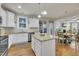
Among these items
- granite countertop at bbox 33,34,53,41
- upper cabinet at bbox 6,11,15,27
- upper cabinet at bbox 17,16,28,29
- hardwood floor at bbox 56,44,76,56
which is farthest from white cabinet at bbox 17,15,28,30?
hardwood floor at bbox 56,44,76,56

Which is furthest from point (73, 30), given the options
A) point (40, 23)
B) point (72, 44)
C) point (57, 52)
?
point (40, 23)

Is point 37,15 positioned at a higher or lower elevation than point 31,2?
lower

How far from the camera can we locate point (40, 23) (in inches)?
88.0

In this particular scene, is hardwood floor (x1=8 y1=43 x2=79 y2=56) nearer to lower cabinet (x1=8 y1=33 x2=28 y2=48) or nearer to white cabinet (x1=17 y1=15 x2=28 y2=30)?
lower cabinet (x1=8 y1=33 x2=28 y2=48)

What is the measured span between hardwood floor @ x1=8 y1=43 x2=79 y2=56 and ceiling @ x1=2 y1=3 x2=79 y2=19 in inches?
28.9

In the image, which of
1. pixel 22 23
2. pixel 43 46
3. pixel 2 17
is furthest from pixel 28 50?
pixel 2 17

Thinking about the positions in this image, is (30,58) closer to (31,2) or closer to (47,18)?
(47,18)

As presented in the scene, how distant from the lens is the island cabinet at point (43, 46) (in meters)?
2.11

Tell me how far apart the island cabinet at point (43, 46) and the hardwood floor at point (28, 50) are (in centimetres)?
11

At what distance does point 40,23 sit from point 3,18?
90cm

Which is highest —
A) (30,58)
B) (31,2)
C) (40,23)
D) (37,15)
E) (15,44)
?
(31,2)

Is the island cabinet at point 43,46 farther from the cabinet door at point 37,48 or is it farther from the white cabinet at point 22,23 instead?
the white cabinet at point 22,23

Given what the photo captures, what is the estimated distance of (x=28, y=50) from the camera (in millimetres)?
2217

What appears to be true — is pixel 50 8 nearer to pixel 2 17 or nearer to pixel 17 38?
pixel 17 38
